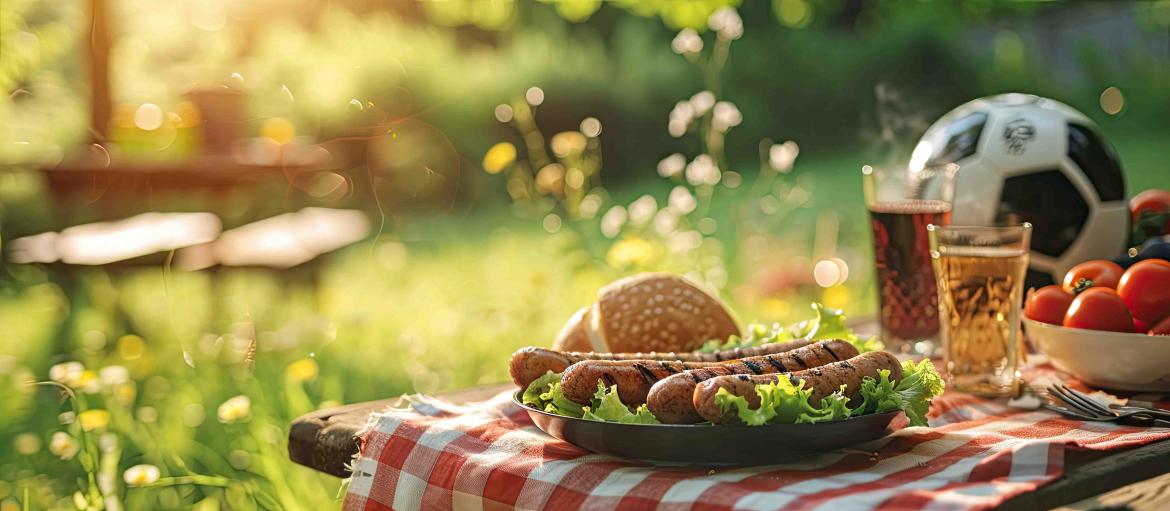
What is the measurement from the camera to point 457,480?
1338mm

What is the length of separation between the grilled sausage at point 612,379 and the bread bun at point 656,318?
0.63m

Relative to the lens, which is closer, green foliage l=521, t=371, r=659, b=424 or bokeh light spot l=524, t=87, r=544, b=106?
green foliage l=521, t=371, r=659, b=424

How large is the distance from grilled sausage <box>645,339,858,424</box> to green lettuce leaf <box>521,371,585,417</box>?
0.10 meters

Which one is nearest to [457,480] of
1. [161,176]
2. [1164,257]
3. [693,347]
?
[693,347]

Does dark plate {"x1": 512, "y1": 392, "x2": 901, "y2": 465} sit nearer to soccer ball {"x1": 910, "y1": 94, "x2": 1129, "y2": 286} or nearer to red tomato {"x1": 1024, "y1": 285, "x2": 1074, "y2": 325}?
red tomato {"x1": 1024, "y1": 285, "x2": 1074, "y2": 325}

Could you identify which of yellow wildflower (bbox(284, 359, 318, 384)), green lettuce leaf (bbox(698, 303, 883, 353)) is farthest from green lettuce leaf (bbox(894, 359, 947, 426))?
yellow wildflower (bbox(284, 359, 318, 384))

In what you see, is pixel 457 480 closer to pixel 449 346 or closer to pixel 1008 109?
pixel 1008 109

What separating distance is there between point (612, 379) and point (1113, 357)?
0.82m

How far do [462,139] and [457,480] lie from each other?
4.71 meters

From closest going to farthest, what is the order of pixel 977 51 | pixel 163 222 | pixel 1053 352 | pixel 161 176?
pixel 1053 352 → pixel 161 176 → pixel 163 222 → pixel 977 51

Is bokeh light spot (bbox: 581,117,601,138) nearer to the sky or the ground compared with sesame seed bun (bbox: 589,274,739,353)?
nearer to the sky

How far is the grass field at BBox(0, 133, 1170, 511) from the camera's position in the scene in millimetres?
2830

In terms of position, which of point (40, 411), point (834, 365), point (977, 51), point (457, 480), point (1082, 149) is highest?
point (977, 51)

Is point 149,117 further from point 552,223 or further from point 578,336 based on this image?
point 578,336
